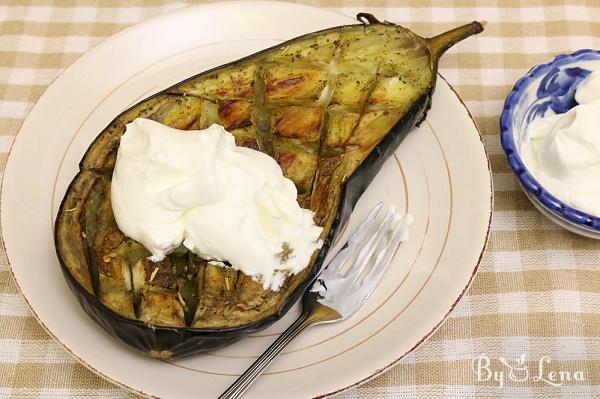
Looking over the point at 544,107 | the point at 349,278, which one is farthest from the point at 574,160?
the point at 349,278

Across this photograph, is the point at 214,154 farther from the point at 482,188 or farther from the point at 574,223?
the point at 574,223

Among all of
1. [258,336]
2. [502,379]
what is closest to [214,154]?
[258,336]

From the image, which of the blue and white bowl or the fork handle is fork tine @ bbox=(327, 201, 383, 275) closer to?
the fork handle

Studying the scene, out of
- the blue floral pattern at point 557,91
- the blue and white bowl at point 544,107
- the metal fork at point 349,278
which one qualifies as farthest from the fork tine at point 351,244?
the blue floral pattern at point 557,91

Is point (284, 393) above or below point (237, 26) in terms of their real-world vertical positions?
below

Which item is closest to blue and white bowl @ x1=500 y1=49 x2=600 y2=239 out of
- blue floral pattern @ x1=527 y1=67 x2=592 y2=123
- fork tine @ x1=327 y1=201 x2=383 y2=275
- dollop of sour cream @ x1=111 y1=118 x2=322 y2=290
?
blue floral pattern @ x1=527 y1=67 x2=592 y2=123

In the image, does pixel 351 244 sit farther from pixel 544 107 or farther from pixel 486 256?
pixel 544 107
